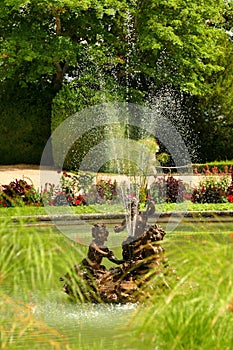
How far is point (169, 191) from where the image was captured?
14.1 m

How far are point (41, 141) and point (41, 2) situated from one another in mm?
3275

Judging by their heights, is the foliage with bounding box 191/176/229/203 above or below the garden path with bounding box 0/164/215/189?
below

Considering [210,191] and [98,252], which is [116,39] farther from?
[98,252]

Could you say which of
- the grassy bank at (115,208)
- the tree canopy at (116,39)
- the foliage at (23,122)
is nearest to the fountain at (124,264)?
the grassy bank at (115,208)

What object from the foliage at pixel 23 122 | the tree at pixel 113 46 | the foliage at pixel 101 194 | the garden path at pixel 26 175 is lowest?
the foliage at pixel 101 194

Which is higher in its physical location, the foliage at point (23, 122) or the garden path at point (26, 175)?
the foliage at point (23, 122)

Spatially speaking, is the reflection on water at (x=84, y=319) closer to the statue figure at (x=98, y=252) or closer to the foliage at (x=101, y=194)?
the statue figure at (x=98, y=252)

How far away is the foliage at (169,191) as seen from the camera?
14008 millimetres

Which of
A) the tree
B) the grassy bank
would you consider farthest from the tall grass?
the tree

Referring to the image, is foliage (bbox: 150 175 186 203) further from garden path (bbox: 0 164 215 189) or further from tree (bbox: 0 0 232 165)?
tree (bbox: 0 0 232 165)

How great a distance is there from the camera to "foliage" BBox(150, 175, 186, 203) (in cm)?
1401

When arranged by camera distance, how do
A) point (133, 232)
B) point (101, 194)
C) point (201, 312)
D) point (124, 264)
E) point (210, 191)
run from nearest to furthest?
point (201, 312)
point (124, 264)
point (133, 232)
point (101, 194)
point (210, 191)

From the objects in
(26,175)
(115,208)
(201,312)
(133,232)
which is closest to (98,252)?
(133,232)

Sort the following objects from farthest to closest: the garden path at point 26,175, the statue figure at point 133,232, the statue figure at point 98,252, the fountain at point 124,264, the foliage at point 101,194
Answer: the garden path at point 26,175 < the foliage at point 101,194 < the statue figure at point 133,232 < the statue figure at point 98,252 < the fountain at point 124,264
